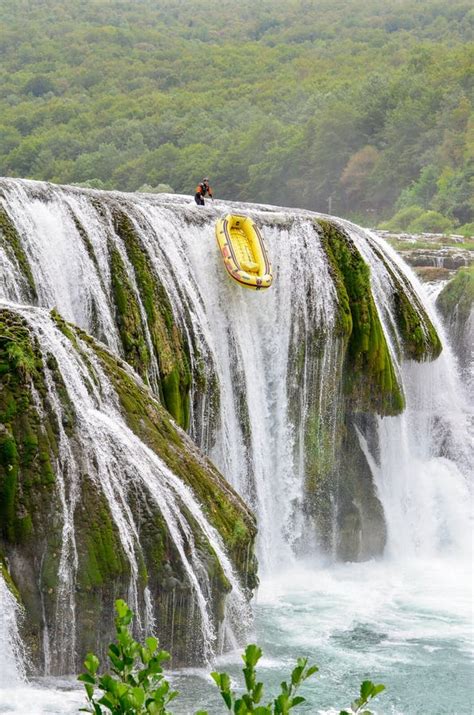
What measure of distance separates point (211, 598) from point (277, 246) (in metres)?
8.30

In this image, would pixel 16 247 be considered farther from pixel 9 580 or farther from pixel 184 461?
pixel 9 580

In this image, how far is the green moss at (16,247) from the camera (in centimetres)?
1468

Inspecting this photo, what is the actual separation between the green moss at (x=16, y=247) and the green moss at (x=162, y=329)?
1442 mm

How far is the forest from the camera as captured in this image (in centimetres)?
5600

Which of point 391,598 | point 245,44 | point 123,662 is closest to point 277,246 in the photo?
point 391,598

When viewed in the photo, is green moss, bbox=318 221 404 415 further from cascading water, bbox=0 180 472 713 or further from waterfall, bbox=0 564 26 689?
waterfall, bbox=0 564 26 689

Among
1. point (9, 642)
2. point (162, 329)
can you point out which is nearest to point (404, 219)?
point (162, 329)

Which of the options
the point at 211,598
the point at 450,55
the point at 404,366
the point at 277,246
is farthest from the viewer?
the point at 450,55

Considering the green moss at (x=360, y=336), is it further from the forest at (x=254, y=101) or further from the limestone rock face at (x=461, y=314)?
the forest at (x=254, y=101)

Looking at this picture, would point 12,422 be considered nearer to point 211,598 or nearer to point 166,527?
point 166,527

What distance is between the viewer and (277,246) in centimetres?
1934

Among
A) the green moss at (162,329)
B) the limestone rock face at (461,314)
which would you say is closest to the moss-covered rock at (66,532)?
the green moss at (162,329)

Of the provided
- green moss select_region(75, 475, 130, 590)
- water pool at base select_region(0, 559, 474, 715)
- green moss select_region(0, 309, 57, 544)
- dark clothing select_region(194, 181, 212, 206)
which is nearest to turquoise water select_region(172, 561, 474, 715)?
water pool at base select_region(0, 559, 474, 715)

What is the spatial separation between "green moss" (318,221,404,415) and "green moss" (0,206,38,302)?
5.83 meters
